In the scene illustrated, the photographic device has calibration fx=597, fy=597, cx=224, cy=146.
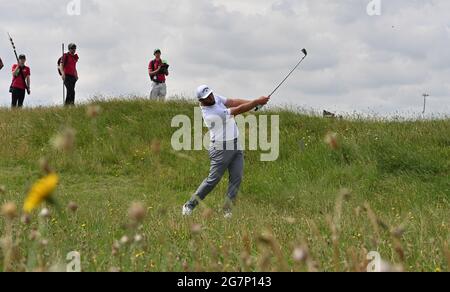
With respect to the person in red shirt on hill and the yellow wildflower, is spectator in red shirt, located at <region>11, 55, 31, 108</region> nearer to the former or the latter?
the person in red shirt on hill

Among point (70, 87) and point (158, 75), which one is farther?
point (70, 87)

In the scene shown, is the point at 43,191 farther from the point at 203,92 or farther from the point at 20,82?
the point at 20,82

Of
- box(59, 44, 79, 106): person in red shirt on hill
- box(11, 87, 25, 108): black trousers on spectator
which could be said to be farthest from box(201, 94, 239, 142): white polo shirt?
box(11, 87, 25, 108): black trousers on spectator

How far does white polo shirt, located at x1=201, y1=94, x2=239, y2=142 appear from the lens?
7832 mm

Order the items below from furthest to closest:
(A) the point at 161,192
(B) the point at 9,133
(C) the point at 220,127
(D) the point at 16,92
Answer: (D) the point at 16,92
(B) the point at 9,133
(A) the point at 161,192
(C) the point at 220,127

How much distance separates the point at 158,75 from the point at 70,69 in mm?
2328

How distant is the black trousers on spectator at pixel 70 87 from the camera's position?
15.8m

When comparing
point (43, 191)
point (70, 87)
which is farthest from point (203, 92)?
point (70, 87)

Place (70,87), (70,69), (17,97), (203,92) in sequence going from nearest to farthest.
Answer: (203,92)
(70,69)
(70,87)
(17,97)

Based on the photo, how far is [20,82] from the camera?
646 inches

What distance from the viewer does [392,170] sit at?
36.6ft
